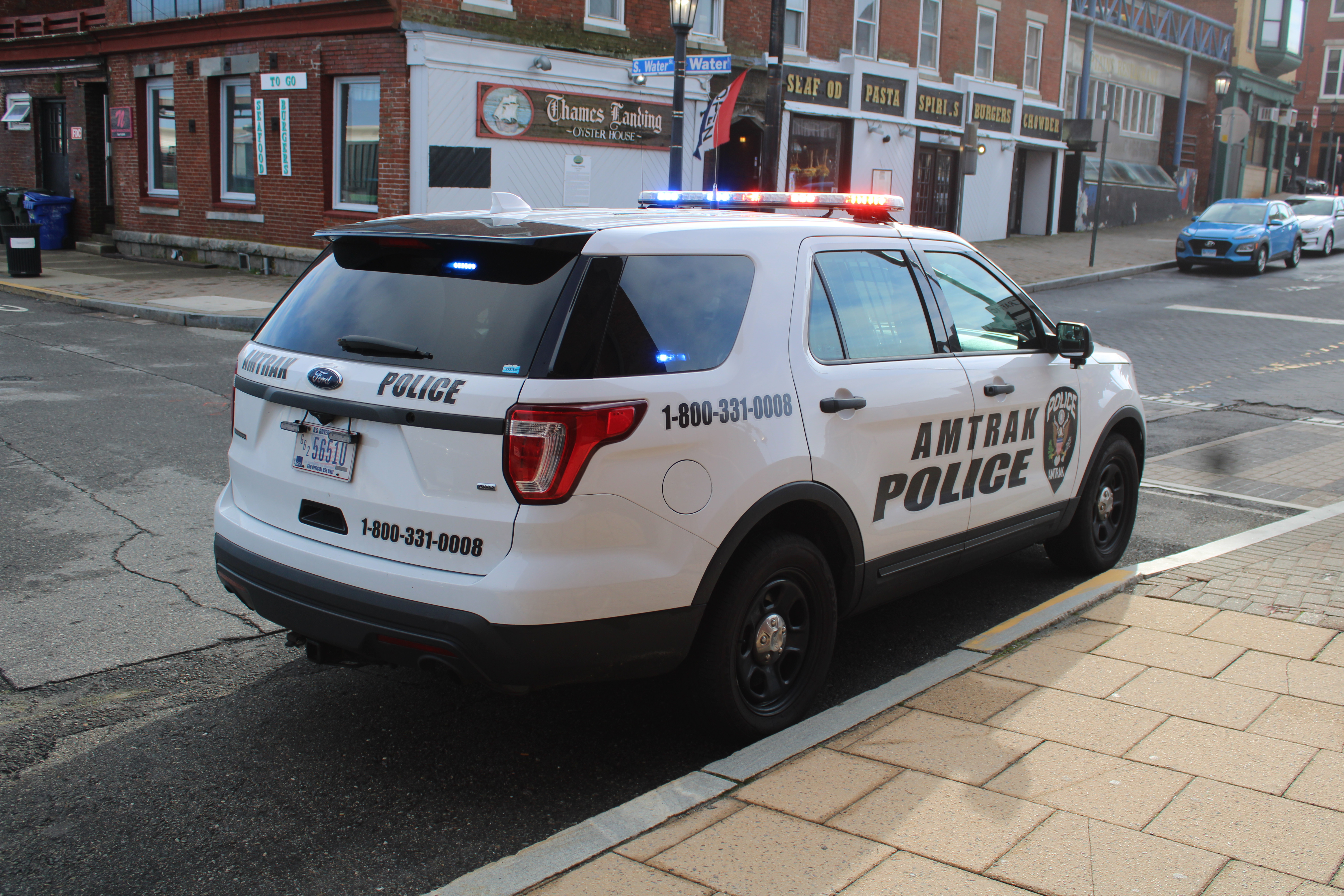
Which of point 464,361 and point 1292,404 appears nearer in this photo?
point 464,361

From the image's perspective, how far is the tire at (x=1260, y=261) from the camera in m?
25.4

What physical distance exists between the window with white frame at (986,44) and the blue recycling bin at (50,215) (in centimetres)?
2227

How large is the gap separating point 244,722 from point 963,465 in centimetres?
298

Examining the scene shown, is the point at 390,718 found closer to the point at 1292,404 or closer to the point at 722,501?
the point at 722,501

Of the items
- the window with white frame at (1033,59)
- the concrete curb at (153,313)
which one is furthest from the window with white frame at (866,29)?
the concrete curb at (153,313)

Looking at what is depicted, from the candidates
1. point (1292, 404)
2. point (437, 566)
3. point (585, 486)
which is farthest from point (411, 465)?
point (1292, 404)

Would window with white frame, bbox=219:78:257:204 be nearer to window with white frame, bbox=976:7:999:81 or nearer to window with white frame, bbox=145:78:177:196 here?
window with white frame, bbox=145:78:177:196

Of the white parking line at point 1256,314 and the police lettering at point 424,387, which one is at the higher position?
Answer: the police lettering at point 424,387

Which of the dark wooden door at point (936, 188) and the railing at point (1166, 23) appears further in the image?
the railing at point (1166, 23)

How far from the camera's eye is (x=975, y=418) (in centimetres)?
479

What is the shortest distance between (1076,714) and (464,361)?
2432 millimetres

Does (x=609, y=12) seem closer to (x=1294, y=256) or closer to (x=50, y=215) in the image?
(x=50, y=215)

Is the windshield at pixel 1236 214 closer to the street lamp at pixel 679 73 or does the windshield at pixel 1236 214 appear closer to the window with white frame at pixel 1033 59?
the window with white frame at pixel 1033 59

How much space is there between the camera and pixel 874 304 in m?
4.45
